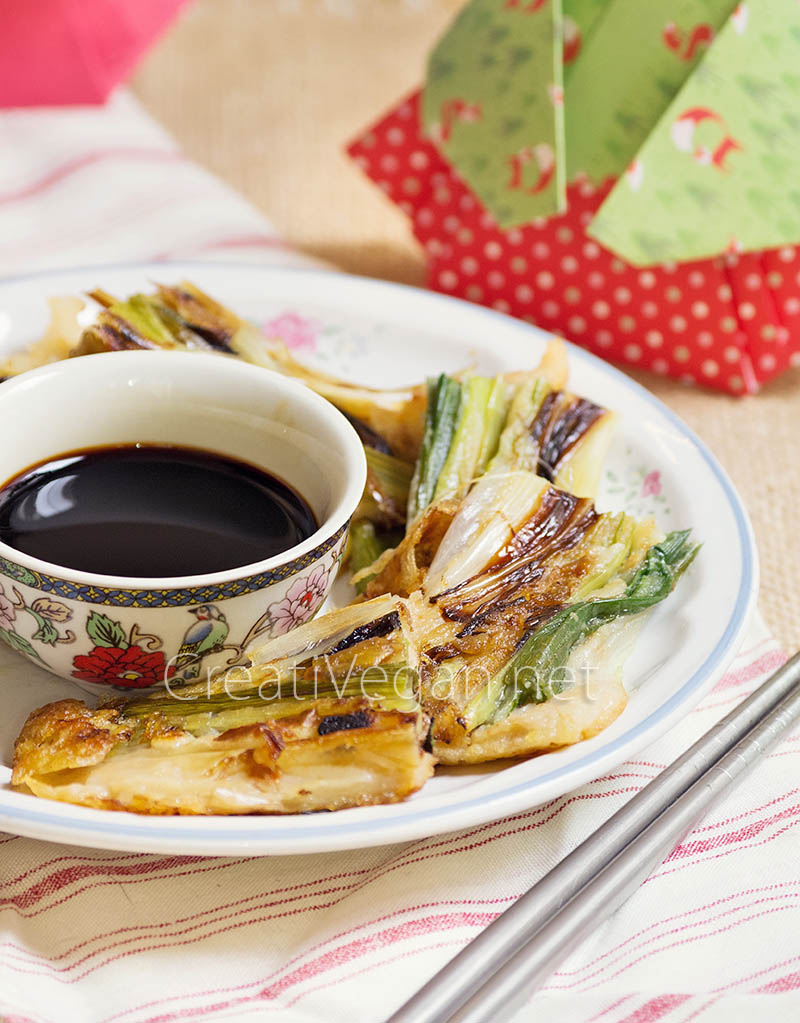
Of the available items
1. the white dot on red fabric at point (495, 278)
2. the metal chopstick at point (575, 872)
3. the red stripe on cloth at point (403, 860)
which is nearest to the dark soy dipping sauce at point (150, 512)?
the red stripe on cloth at point (403, 860)

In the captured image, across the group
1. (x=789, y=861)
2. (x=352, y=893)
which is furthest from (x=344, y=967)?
(x=789, y=861)

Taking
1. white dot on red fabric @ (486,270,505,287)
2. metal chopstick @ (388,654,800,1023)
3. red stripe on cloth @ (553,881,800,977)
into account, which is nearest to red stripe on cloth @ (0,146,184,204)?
white dot on red fabric @ (486,270,505,287)

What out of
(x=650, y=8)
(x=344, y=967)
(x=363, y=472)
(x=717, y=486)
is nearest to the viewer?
(x=344, y=967)

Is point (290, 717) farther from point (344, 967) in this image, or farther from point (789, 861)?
point (789, 861)

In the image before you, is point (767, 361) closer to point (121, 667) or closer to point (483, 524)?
point (483, 524)

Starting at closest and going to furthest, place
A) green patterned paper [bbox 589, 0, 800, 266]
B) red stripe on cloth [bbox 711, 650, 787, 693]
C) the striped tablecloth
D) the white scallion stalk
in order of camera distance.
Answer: the striped tablecloth → the white scallion stalk → red stripe on cloth [bbox 711, 650, 787, 693] → green patterned paper [bbox 589, 0, 800, 266]

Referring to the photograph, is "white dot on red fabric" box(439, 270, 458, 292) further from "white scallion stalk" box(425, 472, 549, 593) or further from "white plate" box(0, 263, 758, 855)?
"white scallion stalk" box(425, 472, 549, 593)

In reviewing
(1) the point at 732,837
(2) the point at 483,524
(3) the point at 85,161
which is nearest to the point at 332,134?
(3) the point at 85,161
